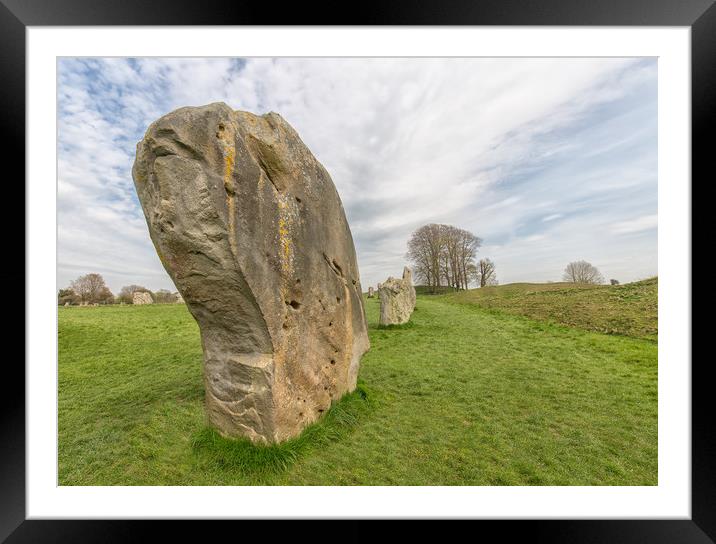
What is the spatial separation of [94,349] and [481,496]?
1084 cm

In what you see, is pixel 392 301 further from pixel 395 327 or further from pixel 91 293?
pixel 91 293

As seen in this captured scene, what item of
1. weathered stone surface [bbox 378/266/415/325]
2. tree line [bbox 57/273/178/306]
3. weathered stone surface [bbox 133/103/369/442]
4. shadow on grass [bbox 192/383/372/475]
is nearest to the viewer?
weathered stone surface [bbox 133/103/369/442]

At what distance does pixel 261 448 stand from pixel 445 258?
3154 cm

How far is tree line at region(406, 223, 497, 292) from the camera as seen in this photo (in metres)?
32.1

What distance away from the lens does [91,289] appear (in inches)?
755

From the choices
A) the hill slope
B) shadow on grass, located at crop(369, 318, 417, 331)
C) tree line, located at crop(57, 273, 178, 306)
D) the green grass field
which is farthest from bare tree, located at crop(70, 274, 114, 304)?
the hill slope

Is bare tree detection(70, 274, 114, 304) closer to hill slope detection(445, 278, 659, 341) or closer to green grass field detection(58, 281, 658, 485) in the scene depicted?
green grass field detection(58, 281, 658, 485)

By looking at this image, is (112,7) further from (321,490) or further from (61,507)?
(321,490)

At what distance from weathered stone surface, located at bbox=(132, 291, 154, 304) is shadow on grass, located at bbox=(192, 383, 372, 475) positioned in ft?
75.3

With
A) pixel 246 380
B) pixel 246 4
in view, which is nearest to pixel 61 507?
pixel 246 380

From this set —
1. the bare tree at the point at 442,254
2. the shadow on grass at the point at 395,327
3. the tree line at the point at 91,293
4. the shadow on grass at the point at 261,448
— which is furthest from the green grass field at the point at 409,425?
the bare tree at the point at 442,254

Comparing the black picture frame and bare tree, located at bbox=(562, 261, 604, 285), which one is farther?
bare tree, located at bbox=(562, 261, 604, 285)

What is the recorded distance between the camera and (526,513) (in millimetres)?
2934

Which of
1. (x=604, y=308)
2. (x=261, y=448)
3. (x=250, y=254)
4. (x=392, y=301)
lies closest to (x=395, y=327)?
(x=392, y=301)
